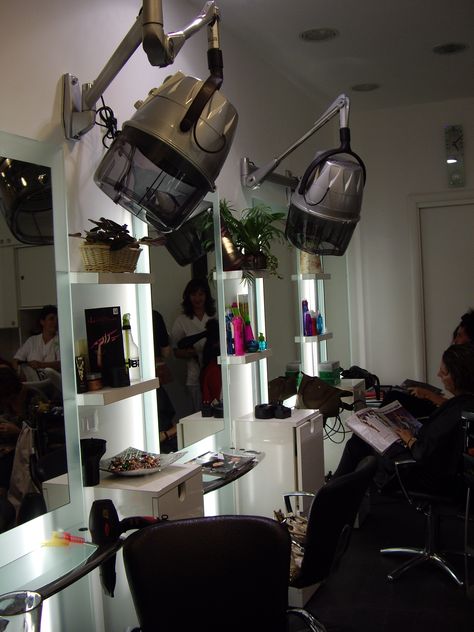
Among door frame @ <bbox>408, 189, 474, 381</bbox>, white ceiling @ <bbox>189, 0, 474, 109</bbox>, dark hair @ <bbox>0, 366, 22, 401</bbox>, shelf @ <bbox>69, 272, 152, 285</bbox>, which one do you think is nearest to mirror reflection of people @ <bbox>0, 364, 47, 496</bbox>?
dark hair @ <bbox>0, 366, 22, 401</bbox>

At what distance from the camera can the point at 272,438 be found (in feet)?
11.1

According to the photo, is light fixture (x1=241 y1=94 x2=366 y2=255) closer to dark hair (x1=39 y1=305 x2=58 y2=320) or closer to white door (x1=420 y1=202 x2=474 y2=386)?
dark hair (x1=39 y1=305 x2=58 y2=320)

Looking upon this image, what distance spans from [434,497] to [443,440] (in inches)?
11.1

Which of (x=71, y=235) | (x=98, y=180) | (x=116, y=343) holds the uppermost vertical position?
(x=98, y=180)

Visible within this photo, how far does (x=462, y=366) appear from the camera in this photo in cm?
334

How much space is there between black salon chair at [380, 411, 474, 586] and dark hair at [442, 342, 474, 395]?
270 mm

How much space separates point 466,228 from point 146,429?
3821 millimetres

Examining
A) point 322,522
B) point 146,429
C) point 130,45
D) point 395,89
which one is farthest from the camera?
point 395,89

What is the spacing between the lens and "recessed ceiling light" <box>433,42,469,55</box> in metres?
4.18

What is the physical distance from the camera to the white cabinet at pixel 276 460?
3346 millimetres

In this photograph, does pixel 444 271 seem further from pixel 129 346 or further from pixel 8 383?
pixel 8 383

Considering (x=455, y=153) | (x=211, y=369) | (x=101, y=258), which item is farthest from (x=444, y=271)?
(x=101, y=258)

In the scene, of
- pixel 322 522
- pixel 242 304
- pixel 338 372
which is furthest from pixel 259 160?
pixel 322 522

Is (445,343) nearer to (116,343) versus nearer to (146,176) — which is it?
(116,343)
